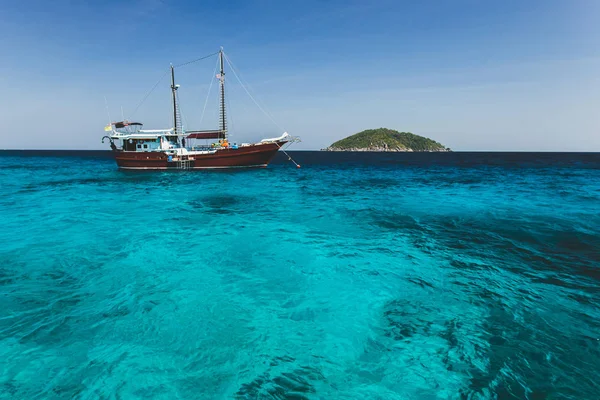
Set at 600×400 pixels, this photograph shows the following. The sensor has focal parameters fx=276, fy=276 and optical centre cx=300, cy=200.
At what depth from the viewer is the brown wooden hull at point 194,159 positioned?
44.5m

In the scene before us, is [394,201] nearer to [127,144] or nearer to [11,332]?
[11,332]

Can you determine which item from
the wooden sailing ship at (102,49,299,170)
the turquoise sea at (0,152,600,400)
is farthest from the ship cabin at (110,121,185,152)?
the turquoise sea at (0,152,600,400)

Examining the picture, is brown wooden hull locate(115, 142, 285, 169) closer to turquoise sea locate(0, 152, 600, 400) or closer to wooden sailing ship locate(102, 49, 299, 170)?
wooden sailing ship locate(102, 49, 299, 170)

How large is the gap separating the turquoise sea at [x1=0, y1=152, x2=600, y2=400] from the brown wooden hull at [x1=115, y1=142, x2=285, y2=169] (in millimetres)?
30644

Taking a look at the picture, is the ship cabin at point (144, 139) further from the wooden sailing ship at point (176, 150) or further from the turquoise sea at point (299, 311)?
the turquoise sea at point (299, 311)

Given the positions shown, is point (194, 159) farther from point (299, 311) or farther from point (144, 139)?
point (299, 311)

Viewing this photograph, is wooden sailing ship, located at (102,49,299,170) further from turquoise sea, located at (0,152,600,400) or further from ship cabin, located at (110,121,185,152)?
turquoise sea, located at (0,152,600,400)

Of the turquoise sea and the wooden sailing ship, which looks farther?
the wooden sailing ship

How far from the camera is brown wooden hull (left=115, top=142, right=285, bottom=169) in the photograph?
4447 centimetres

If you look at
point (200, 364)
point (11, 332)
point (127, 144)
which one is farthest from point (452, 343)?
point (127, 144)

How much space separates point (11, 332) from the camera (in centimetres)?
614

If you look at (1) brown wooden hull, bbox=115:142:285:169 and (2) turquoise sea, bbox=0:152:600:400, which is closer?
(2) turquoise sea, bbox=0:152:600:400

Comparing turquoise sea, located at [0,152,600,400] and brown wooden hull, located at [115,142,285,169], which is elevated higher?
brown wooden hull, located at [115,142,285,169]

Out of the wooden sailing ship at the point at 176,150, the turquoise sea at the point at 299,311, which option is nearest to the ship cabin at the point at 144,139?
the wooden sailing ship at the point at 176,150
